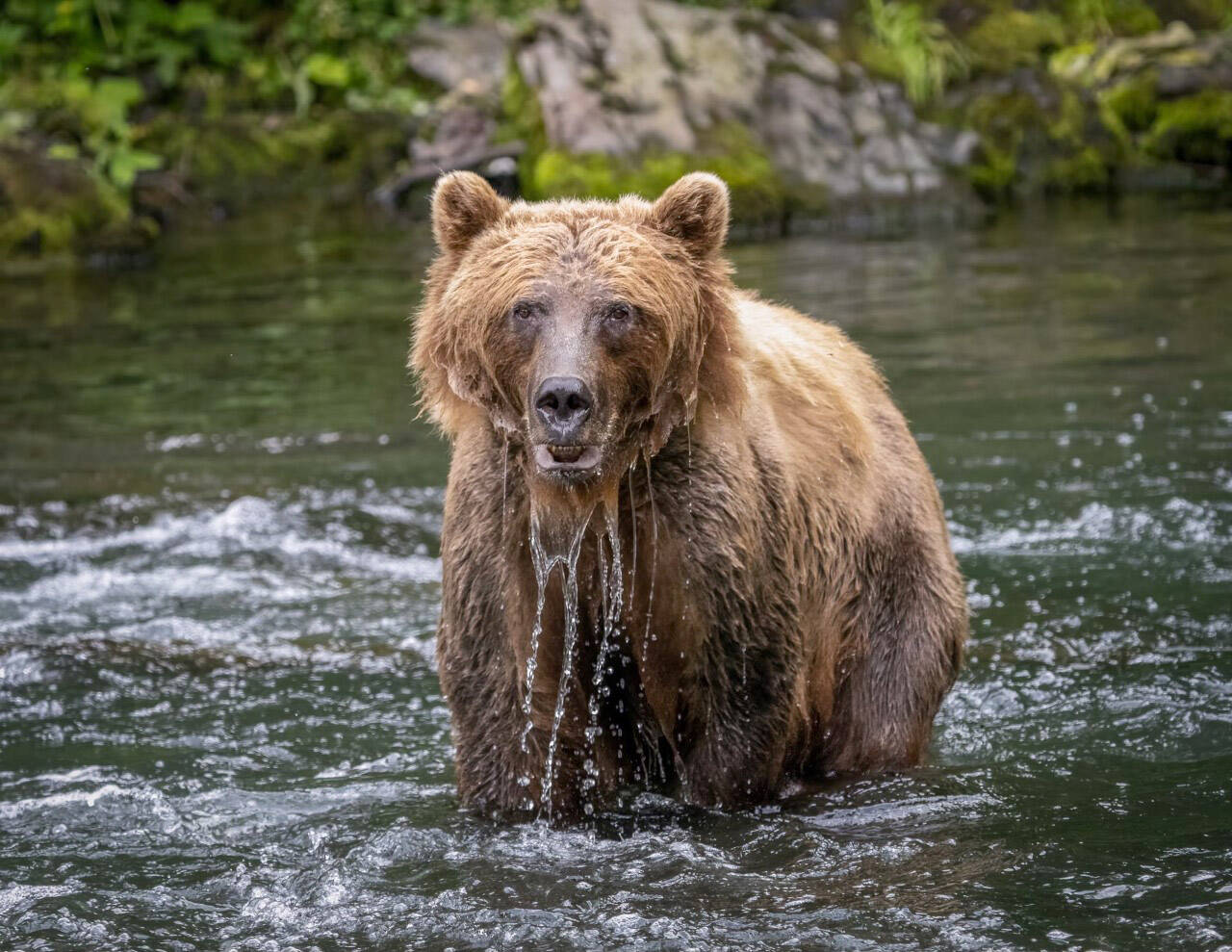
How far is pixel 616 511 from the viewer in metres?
5.11

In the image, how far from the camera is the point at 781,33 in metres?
23.0

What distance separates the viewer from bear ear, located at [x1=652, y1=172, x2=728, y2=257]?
519 centimetres

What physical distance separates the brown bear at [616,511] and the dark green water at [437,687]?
31 cm

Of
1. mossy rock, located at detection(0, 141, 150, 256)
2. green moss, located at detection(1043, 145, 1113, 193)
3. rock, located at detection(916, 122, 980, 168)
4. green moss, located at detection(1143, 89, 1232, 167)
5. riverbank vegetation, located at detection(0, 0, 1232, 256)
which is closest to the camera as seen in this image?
mossy rock, located at detection(0, 141, 150, 256)

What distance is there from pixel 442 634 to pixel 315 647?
270 centimetres

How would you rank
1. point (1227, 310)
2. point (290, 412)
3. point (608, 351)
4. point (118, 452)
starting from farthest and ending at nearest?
point (1227, 310) < point (290, 412) < point (118, 452) < point (608, 351)

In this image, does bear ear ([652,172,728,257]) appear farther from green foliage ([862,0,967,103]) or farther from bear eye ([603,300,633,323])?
green foliage ([862,0,967,103])

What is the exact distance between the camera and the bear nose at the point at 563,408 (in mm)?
4676

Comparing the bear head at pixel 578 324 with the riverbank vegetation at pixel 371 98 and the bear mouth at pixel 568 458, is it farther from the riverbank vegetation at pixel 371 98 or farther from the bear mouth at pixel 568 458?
the riverbank vegetation at pixel 371 98

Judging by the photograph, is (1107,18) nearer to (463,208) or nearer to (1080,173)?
(1080,173)

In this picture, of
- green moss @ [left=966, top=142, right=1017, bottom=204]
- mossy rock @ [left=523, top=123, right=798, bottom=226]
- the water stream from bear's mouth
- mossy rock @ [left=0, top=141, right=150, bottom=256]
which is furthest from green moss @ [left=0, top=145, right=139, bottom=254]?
the water stream from bear's mouth

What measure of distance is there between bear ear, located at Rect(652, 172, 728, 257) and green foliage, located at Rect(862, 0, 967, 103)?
18341 millimetres

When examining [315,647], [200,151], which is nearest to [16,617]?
[315,647]

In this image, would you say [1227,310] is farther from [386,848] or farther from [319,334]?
[386,848]
